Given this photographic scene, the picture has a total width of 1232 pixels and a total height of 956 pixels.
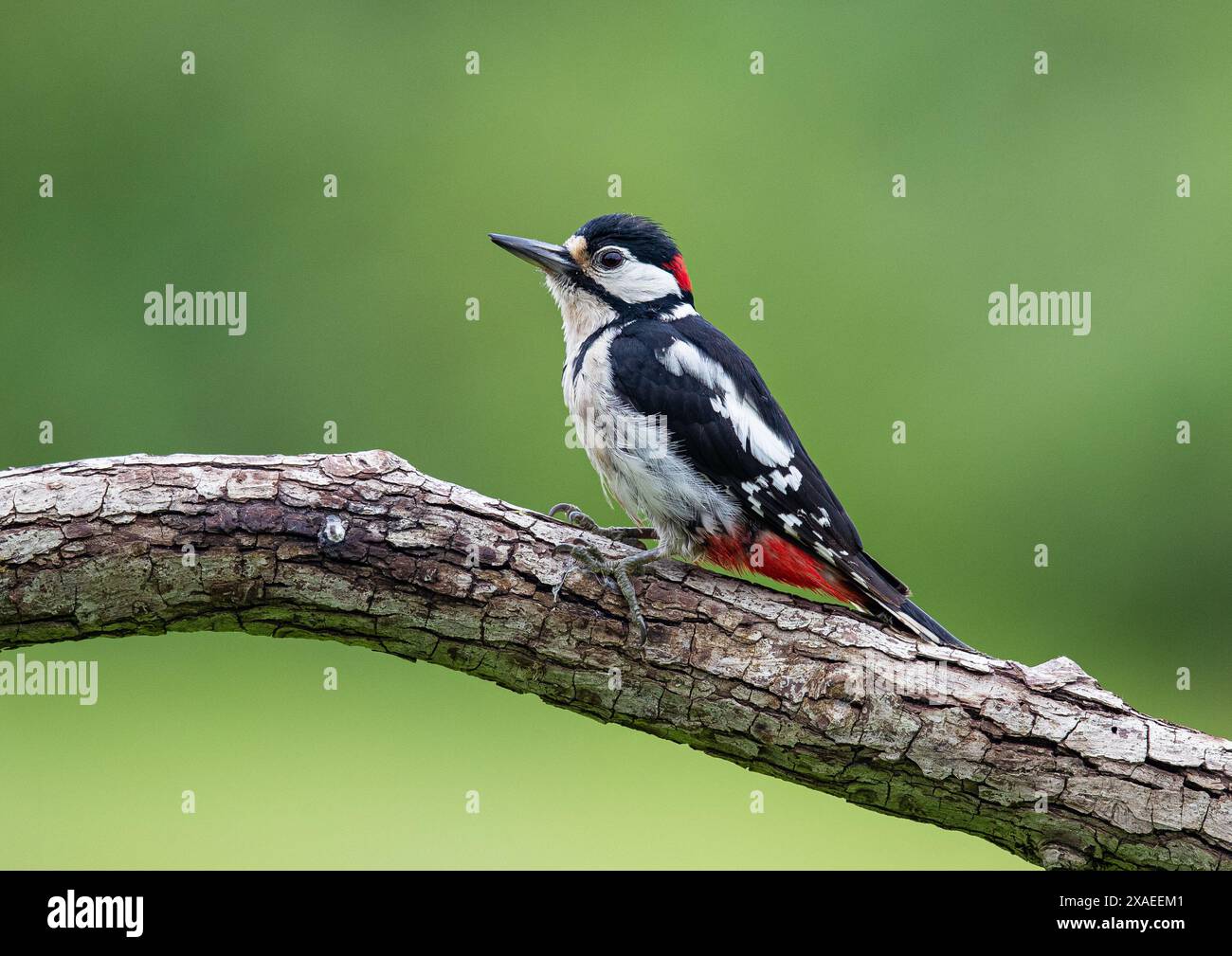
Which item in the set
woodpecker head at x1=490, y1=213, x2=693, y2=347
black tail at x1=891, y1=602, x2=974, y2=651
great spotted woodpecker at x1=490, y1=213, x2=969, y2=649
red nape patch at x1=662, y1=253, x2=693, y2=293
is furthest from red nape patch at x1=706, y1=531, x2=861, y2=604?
red nape patch at x1=662, y1=253, x2=693, y2=293

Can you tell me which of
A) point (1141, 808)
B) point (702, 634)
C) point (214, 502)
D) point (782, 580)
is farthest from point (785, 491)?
point (214, 502)

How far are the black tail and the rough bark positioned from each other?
0.33ft

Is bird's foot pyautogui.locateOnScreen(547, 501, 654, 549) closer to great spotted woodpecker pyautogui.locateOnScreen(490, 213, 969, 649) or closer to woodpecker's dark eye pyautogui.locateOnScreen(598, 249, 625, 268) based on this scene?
great spotted woodpecker pyautogui.locateOnScreen(490, 213, 969, 649)

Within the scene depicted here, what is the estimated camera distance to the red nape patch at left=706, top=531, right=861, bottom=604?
113 inches

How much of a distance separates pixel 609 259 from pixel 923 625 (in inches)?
50.2

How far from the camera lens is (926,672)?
2.60 m

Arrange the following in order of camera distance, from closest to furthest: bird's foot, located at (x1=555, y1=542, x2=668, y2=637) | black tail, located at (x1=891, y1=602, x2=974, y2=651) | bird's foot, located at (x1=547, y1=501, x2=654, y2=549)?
bird's foot, located at (x1=555, y1=542, x2=668, y2=637) → black tail, located at (x1=891, y1=602, x2=974, y2=651) → bird's foot, located at (x1=547, y1=501, x2=654, y2=549)

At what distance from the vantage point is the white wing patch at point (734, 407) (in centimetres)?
291

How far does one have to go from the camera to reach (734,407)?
9.68 ft

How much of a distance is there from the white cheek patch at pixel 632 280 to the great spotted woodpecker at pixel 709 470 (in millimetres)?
154

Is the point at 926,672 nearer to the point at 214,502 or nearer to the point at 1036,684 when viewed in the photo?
the point at 1036,684

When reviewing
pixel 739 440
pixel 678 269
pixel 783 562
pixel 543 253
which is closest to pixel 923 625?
pixel 783 562

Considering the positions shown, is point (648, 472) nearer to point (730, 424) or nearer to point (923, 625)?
point (730, 424)

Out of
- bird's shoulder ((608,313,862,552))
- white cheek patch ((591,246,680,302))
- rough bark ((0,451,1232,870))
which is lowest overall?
rough bark ((0,451,1232,870))
